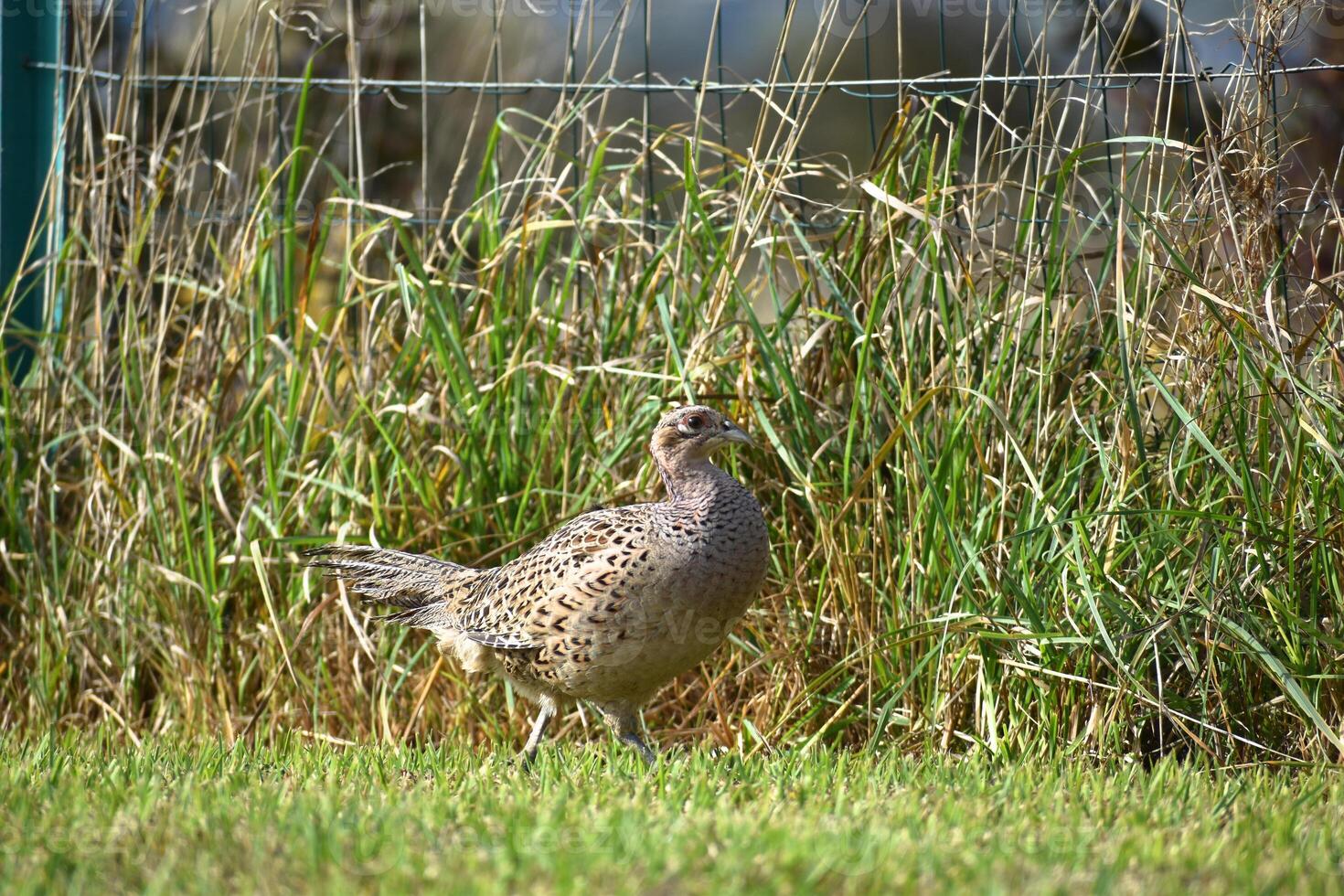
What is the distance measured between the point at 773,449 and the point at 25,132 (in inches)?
131

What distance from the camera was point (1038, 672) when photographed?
140 inches

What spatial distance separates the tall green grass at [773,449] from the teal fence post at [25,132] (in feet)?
1.26

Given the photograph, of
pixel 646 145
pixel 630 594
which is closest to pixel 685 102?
pixel 646 145

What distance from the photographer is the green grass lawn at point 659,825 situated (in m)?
2.25

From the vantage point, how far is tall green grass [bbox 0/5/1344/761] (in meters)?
3.49

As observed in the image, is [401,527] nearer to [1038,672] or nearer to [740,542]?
[740,542]

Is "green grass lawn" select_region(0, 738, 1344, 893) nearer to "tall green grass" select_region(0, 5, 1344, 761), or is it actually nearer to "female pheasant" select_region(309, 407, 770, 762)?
"female pheasant" select_region(309, 407, 770, 762)

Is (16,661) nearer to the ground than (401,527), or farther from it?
nearer to the ground

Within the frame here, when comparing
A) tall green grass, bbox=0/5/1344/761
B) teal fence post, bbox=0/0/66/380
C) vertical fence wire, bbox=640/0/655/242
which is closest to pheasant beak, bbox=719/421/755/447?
tall green grass, bbox=0/5/1344/761

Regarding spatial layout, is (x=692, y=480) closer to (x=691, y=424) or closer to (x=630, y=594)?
(x=691, y=424)

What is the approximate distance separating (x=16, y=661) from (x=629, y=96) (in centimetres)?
515

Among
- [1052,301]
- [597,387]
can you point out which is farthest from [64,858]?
[1052,301]

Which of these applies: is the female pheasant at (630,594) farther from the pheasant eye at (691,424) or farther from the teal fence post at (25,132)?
the teal fence post at (25,132)

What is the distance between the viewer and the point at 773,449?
4.30 metres
